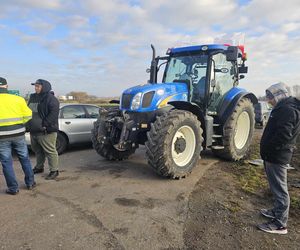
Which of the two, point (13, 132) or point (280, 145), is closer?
point (280, 145)

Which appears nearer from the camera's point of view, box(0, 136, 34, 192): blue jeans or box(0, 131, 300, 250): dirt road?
box(0, 131, 300, 250): dirt road

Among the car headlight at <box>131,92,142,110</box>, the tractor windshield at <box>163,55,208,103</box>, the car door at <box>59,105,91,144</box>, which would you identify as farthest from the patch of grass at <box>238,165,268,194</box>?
the car door at <box>59,105,91,144</box>

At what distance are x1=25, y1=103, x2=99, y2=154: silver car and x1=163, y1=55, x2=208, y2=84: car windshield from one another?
9.55ft

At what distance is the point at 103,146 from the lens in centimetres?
695

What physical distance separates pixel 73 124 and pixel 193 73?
12.3 feet

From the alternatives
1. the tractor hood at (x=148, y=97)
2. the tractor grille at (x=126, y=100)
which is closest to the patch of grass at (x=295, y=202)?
the tractor hood at (x=148, y=97)

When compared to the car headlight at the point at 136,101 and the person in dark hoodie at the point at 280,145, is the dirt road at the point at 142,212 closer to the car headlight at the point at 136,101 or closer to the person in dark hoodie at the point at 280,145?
the person in dark hoodie at the point at 280,145

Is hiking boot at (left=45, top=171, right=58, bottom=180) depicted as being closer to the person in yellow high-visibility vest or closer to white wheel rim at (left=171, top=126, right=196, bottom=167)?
the person in yellow high-visibility vest

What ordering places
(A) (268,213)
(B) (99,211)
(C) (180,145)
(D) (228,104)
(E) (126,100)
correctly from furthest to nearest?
(D) (228,104)
(E) (126,100)
(C) (180,145)
(B) (99,211)
(A) (268,213)

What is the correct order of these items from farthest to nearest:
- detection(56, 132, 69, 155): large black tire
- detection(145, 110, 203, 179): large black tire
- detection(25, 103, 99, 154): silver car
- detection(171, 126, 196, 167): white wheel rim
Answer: detection(25, 103, 99, 154): silver car
detection(56, 132, 69, 155): large black tire
detection(171, 126, 196, 167): white wheel rim
detection(145, 110, 203, 179): large black tire

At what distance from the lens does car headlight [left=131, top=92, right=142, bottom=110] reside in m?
6.22

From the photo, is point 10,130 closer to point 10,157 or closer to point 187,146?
point 10,157

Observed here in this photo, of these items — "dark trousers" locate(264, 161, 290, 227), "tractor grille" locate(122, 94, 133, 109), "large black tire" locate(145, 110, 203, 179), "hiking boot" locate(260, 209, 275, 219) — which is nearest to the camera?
"dark trousers" locate(264, 161, 290, 227)

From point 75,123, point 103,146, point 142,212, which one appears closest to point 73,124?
point 75,123
